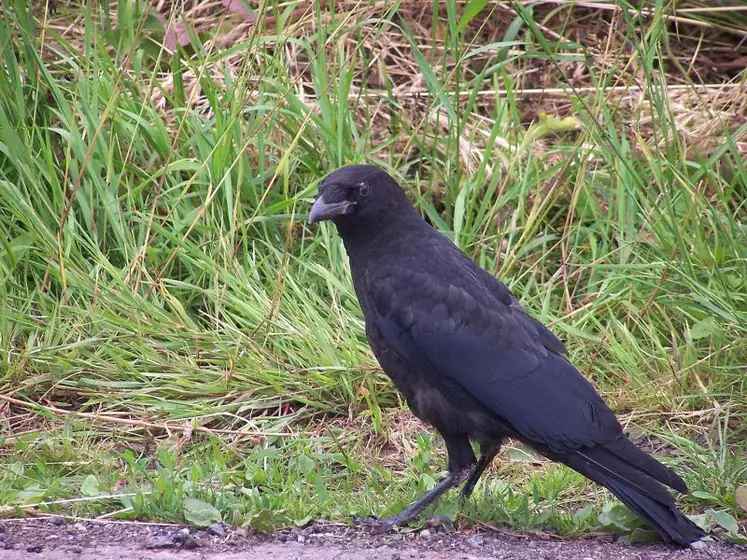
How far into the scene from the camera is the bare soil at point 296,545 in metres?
3.24

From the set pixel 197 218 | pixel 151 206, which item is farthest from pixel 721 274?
pixel 151 206

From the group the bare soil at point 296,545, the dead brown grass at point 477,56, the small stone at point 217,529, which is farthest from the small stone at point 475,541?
the dead brown grass at point 477,56

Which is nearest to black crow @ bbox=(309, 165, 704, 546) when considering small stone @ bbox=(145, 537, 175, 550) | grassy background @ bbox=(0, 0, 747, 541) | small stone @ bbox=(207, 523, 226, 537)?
grassy background @ bbox=(0, 0, 747, 541)

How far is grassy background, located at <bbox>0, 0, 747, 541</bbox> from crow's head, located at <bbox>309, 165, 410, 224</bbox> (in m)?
0.89

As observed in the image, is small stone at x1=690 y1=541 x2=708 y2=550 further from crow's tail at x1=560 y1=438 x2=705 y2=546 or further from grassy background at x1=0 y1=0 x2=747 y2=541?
grassy background at x1=0 y1=0 x2=747 y2=541

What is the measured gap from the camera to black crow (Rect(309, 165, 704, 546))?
138 inches

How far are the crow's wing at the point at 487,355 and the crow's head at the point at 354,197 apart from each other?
23 centimetres

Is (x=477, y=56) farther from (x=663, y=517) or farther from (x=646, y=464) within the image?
(x=663, y=517)

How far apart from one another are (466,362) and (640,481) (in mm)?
631

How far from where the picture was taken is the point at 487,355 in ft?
12.0

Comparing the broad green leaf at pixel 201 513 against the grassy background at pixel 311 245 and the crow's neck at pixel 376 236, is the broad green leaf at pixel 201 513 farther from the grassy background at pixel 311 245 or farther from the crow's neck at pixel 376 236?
the crow's neck at pixel 376 236

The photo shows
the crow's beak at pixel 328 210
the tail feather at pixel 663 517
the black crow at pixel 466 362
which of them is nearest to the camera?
the tail feather at pixel 663 517

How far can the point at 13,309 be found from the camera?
4844 millimetres

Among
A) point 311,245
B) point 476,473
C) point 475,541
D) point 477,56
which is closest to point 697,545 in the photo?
point 475,541
